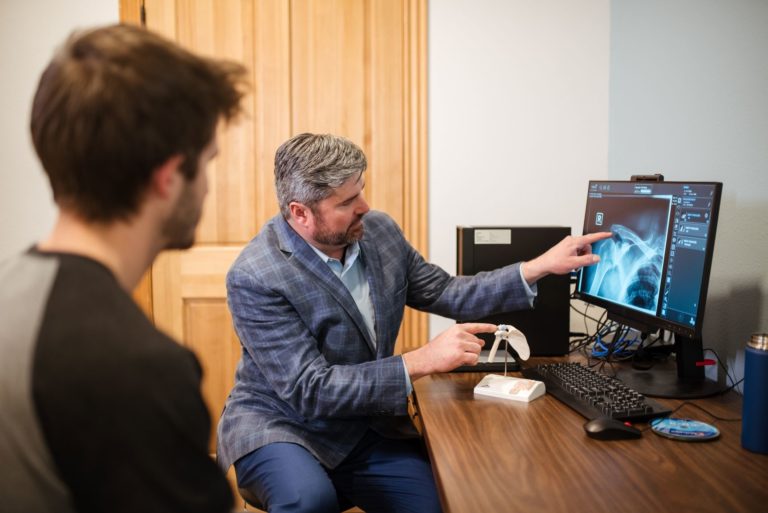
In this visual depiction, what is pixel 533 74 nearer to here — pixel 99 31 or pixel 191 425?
pixel 99 31

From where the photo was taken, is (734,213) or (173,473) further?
(734,213)

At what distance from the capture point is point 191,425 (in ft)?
2.38

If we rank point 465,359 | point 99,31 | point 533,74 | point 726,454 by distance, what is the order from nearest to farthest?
point 99,31
point 726,454
point 465,359
point 533,74

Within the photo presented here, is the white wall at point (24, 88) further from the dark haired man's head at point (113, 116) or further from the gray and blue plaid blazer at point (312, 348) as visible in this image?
the dark haired man's head at point (113, 116)

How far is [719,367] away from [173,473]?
1.39 metres

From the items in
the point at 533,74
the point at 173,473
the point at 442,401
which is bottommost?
the point at 442,401

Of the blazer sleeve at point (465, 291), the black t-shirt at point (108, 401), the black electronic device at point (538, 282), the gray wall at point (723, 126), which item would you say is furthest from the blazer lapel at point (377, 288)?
the black t-shirt at point (108, 401)

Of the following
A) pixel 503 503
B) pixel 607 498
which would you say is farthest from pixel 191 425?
pixel 607 498

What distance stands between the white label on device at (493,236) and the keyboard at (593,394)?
40 centimetres

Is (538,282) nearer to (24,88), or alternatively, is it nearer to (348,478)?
(348,478)

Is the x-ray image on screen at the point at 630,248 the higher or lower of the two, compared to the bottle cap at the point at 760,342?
higher

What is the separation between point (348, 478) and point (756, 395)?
37.3 inches

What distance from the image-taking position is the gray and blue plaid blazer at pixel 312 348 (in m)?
1.54

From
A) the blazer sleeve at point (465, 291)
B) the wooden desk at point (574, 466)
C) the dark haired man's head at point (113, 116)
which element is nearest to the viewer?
the dark haired man's head at point (113, 116)
